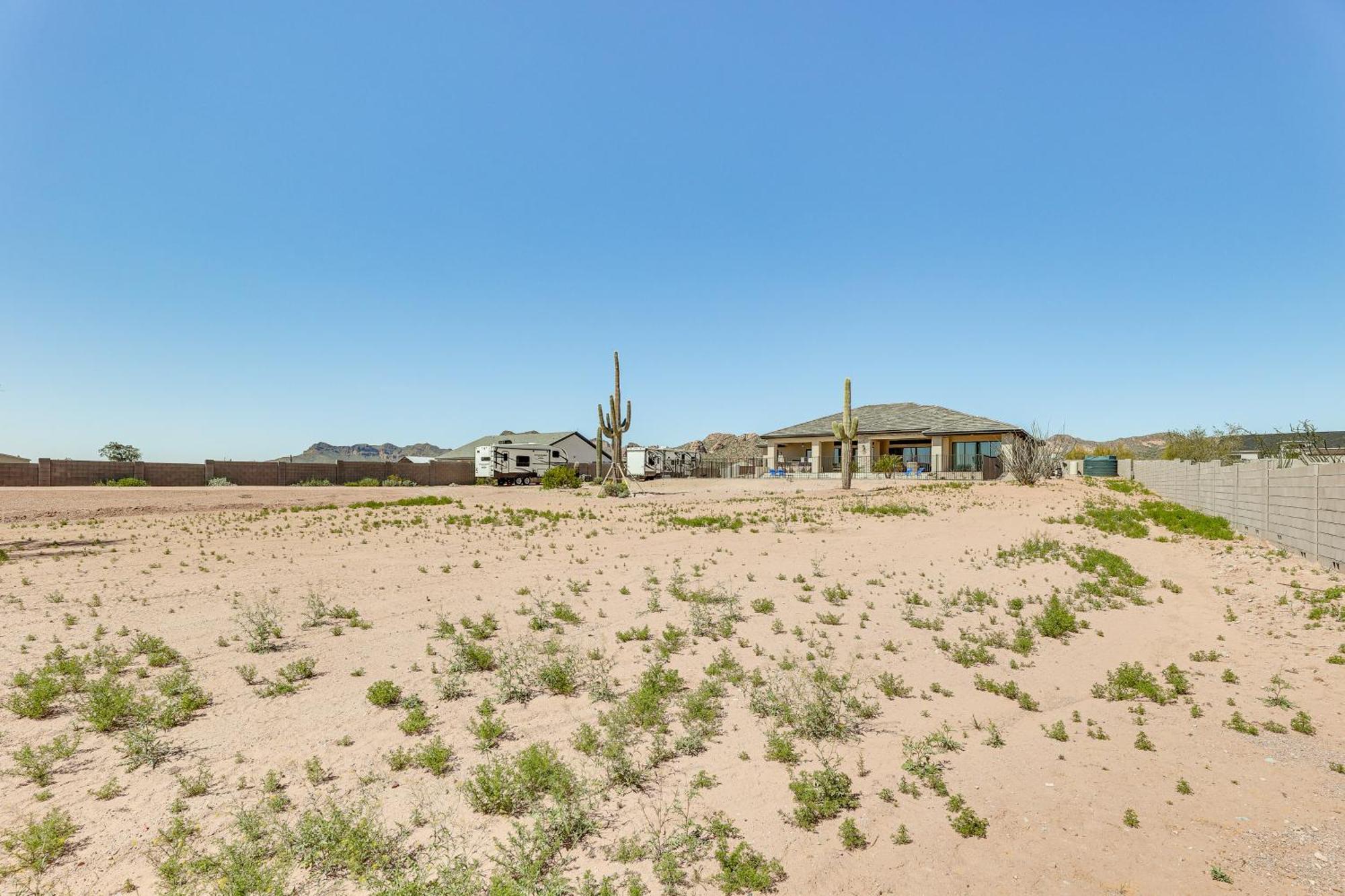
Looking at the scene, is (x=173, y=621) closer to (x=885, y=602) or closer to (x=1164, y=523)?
(x=885, y=602)

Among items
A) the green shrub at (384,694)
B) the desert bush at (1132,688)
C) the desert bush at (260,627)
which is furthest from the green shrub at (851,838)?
the desert bush at (260,627)

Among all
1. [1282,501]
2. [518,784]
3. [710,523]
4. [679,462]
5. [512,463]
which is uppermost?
[679,462]

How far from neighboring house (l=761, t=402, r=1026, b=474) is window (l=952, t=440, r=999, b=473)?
4 centimetres

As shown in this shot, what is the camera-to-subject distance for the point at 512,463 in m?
47.4

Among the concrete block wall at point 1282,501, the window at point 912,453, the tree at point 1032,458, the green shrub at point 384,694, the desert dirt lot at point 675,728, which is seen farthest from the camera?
the window at point 912,453

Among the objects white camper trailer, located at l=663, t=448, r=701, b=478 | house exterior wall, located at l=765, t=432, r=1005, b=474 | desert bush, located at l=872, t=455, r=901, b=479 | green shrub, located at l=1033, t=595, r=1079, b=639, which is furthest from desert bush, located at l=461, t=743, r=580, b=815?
white camper trailer, located at l=663, t=448, r=701, b=478

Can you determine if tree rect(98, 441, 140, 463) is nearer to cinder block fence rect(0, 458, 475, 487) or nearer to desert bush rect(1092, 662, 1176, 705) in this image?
cinder block fence rect(0, 458, 475, 487)

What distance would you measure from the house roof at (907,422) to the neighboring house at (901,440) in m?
0.05

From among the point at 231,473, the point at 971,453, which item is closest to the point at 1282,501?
the point at 971,453

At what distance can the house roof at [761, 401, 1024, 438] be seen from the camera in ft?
142

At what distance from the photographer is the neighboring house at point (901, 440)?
43.3m

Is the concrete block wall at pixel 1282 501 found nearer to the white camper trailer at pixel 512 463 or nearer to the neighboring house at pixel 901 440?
the neighboring house at pixel 901 440

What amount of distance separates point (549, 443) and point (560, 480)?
25203 millimetres

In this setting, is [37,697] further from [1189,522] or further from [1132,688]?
[1189,522]
